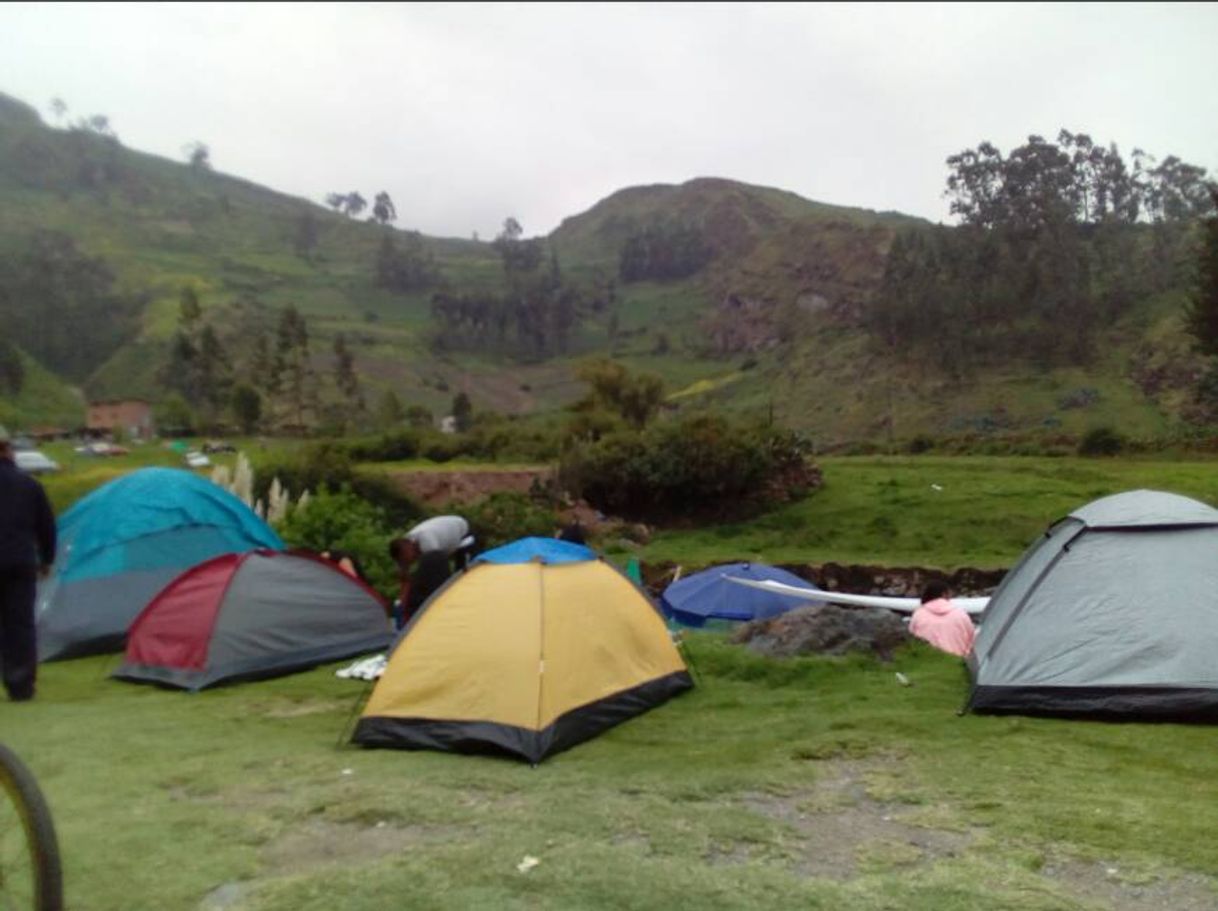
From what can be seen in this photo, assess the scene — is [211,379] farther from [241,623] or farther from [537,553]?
[537,553]

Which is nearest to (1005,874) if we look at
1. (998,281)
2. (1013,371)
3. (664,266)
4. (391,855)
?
(391,855)

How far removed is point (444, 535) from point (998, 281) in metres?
53.0

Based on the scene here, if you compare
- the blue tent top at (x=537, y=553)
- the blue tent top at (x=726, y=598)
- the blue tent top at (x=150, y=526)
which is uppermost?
the blue tent top at (x=537, y=553)

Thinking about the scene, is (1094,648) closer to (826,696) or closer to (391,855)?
(826,696)

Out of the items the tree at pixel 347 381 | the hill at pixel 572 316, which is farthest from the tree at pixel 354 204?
the tree at pixel 347 381

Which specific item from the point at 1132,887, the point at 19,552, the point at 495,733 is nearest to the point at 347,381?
the point at 19,552

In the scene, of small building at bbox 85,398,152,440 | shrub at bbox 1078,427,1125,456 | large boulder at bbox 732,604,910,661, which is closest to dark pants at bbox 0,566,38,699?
large boulder at bbox 732,604,910,661

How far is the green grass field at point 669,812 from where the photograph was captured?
3850mm

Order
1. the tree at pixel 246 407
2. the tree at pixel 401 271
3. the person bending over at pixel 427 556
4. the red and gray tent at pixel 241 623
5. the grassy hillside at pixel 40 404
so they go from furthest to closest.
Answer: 1. the tree at pixel 401 271
2. the tree at pixel 246 407
3. the grassy hillside at pixel 40 404
4. the person bending over at pixel 427 556
5. the red and gray tent at pixel 241 623

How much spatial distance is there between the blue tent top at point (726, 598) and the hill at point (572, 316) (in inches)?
1149

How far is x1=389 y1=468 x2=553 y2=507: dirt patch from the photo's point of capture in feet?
95.9

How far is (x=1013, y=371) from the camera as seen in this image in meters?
53.6

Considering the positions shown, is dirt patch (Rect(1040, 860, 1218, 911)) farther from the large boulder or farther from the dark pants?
the dark pants

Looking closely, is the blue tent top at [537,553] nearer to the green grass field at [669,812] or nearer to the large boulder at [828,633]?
the green grass field at [669,812]
